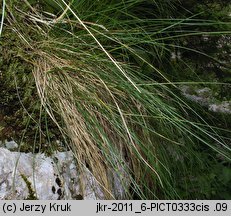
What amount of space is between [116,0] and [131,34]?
0.19m

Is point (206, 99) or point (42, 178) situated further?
point (206, 99)

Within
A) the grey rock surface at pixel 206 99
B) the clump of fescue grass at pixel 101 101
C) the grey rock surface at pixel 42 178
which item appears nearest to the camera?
the grey rock surface at pixel 42 178

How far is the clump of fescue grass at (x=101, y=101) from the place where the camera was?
1.33 meters

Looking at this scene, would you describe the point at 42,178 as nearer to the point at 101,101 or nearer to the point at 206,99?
the point at 101,101

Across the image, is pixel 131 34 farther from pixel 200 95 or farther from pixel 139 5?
pixel 200 95

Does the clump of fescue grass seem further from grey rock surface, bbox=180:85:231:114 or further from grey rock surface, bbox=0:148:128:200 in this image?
grey rock surface, bbox=180:85:231:114


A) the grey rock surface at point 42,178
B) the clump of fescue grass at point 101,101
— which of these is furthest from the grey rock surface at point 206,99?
the grey rock surface at point 42,178

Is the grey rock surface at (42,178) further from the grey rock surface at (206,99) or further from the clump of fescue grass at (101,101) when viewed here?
the grey rock surface at (206,99)

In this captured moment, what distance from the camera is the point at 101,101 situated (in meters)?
1.34

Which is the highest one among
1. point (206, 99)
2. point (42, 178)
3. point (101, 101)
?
point (206, 99)

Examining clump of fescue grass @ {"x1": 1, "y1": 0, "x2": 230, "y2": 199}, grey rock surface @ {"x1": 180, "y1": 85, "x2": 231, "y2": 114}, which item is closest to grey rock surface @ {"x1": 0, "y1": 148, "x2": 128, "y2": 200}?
clump of fescue grass @ {"x1": 1, "y1": 0, "x2": 230, "y2": 199}

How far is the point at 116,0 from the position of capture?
1.72m

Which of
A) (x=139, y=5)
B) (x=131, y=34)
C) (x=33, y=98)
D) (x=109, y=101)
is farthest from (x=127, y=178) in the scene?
(x=139, y=5)

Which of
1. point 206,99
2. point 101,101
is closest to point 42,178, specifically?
point 101,101
